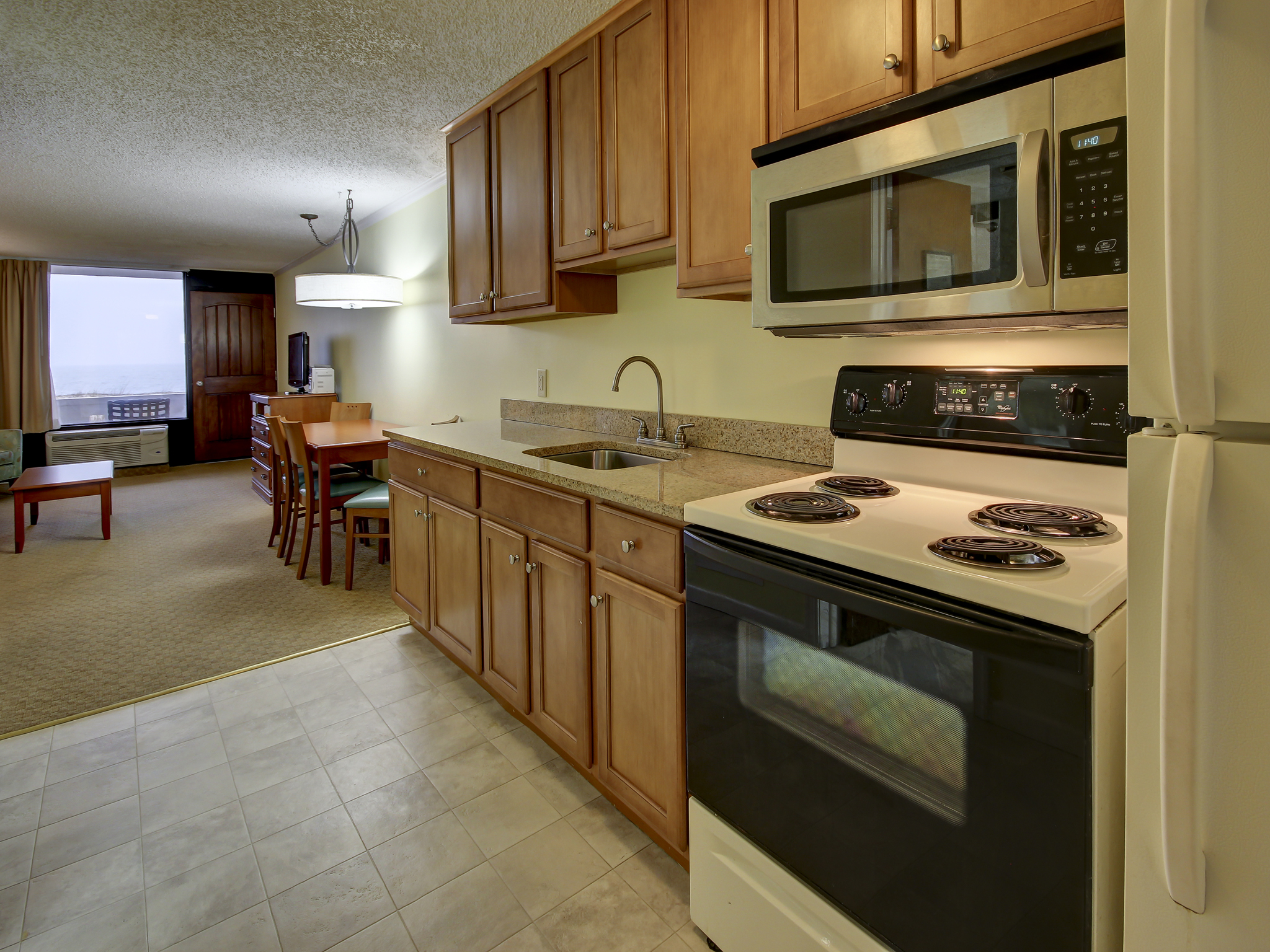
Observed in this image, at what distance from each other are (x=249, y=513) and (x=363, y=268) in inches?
86.7

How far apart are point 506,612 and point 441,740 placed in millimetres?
470

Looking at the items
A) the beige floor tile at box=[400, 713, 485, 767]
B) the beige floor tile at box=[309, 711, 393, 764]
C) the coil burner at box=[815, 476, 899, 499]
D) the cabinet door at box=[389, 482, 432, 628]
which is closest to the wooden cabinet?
the beige floor tile at box=[400, 713, 485, 767]

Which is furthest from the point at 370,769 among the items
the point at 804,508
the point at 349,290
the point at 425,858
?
the point at 349,290

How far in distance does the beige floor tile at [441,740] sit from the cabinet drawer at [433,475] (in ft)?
2.39

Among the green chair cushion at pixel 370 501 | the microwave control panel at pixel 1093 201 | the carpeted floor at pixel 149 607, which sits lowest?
the carpeted floor at pixel 149 607

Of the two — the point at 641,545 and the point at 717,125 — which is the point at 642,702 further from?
the point at 717,125

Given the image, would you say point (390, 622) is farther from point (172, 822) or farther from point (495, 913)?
point (495, 913)

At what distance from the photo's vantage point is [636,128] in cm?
204

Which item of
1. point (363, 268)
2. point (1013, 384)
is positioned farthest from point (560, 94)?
point (363, 268)

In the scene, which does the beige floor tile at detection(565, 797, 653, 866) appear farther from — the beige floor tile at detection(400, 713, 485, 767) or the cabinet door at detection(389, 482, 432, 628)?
the cabinet door at detection(389, 482, 432, 628)

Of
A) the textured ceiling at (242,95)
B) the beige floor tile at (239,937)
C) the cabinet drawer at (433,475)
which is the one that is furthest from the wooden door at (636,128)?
the beige floor tile at (239,937)

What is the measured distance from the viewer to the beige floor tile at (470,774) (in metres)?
1.94

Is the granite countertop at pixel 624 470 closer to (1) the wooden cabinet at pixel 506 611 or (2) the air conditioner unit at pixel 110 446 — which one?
(1) the wooden cabinet at pixel 506 611

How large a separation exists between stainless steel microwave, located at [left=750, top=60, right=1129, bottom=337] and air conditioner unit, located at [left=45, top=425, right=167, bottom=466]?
820 cm
